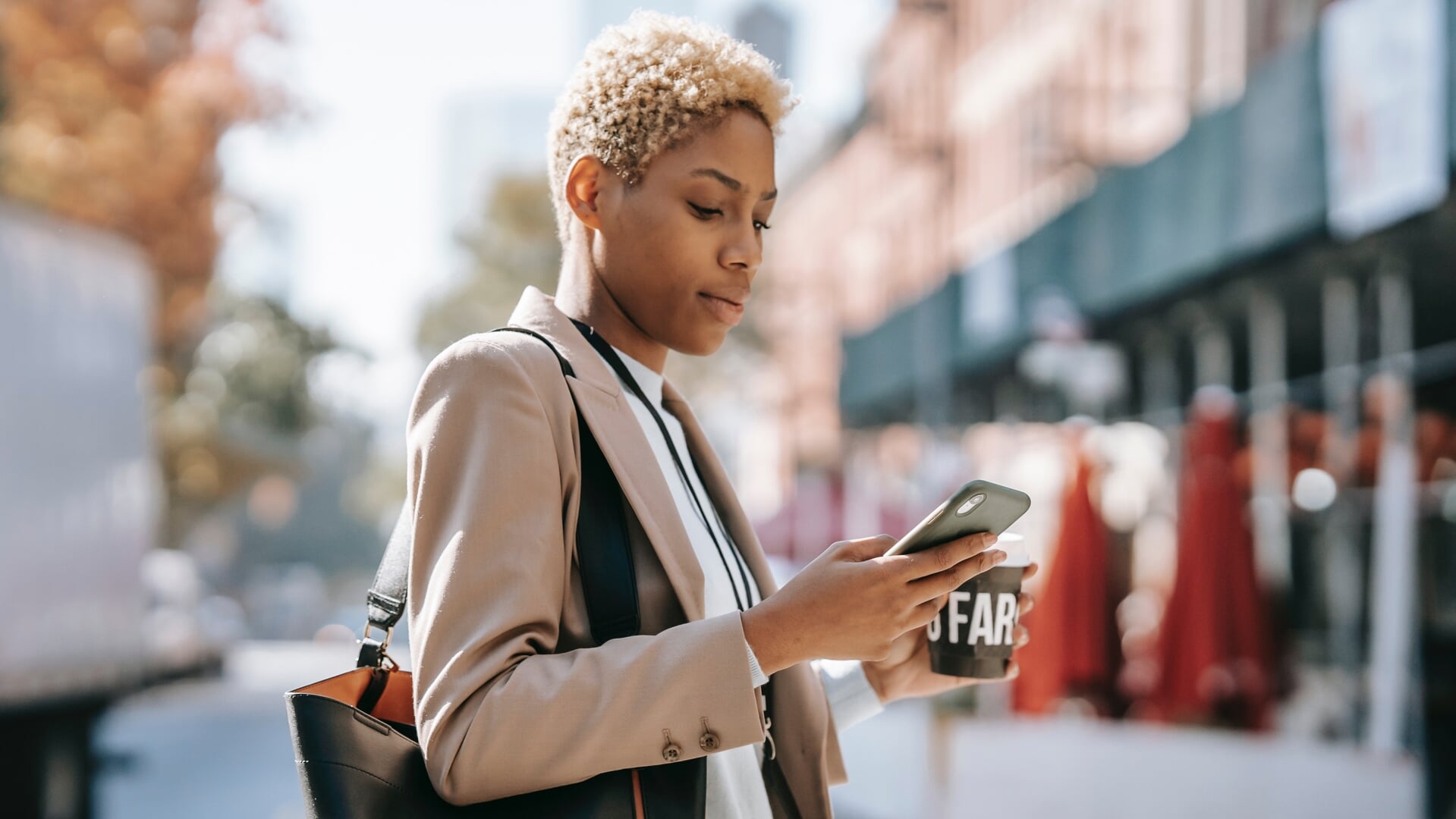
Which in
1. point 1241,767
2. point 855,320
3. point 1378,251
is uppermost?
point 855,320

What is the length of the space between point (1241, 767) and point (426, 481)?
5569 mm

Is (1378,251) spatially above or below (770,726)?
above

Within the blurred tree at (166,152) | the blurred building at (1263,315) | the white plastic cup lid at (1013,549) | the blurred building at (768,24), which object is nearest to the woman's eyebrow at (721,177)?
the white plastic cup lid at (1013,549)

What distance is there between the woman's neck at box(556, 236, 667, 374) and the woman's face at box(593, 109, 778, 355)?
0.02 m

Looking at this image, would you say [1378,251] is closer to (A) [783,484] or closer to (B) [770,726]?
(B) [770,726]

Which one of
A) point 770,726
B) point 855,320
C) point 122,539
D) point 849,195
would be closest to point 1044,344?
point 122,539

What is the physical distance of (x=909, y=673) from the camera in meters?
2.11

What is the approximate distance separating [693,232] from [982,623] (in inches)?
25.0

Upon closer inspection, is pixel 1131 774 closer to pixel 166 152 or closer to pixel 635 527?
pixel 635 527

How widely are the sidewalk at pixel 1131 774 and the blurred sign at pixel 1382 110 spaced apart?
2.34 meters

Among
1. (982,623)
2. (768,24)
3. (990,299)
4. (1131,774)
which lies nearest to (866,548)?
(982,623)

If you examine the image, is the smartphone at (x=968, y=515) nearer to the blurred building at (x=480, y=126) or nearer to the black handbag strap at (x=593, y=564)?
the black handbag strap at (x=593, y=564)

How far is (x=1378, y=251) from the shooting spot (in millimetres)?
8227

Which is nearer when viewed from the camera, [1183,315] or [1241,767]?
[1241,767]
